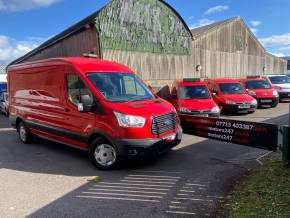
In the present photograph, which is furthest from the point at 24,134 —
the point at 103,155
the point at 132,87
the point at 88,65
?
the point at 132,87

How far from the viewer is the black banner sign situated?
5754mm

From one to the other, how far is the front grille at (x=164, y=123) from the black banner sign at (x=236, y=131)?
1.21 metres

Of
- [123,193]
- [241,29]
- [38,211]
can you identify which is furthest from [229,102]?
[241,29]

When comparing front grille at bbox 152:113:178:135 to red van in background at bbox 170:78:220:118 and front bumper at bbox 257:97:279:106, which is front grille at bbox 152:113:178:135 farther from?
front bumper at bbox 257:97:279:106

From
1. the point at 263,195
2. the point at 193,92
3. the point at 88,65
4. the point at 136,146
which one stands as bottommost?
the point at 263,195

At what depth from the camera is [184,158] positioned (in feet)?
21.9

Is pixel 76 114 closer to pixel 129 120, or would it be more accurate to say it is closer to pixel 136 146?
pixel 129 120

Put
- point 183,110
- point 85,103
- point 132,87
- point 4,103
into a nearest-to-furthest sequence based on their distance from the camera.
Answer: point 85,103
point 132,87
point 183,110
point 4,103

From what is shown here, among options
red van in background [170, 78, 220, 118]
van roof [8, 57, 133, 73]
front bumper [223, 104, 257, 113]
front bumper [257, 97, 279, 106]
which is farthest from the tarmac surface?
front bumper [257, 97, 279, 106]

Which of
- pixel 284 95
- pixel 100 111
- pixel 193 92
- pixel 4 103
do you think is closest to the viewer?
pixel 100 111

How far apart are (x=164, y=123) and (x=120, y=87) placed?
1.42 metres

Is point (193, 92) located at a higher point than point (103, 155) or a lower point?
higher

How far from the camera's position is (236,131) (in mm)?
6469

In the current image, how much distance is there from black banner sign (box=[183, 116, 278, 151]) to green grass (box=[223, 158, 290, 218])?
63cm
